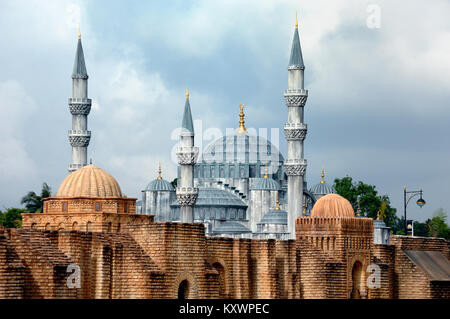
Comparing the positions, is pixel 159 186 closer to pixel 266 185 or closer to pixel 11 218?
pixel 266 185

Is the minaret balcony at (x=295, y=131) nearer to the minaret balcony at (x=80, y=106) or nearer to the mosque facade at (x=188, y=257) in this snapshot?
the minaret balcony at (x=80, y=106)

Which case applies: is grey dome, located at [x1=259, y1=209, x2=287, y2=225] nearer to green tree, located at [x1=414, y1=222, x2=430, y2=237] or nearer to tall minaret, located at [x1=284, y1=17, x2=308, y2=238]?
tall minaret, located at [x1=284, y1=17, x2=308, y2=238]

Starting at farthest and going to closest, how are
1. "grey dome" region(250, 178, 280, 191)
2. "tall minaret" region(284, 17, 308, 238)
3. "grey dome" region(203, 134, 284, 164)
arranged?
"grey dome" region(203, 134, 284, 164)
"grey dome" region(250, 178, 280, 191)
"tall minaret" region(284, 17, 308, 238)

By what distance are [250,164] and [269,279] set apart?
63.0 metres

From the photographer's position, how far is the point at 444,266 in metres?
42.4

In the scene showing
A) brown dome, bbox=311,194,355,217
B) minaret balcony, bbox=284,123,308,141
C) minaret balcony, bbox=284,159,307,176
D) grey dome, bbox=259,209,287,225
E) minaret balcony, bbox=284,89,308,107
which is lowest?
brown dome, bbox=311,194,355,217

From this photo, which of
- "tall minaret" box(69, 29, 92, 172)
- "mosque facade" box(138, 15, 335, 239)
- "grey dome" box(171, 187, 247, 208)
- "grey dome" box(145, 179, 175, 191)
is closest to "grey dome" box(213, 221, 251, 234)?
"mosque facade" box(138, 15, 335, 239)

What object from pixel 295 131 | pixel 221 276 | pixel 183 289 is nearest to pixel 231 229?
pixel 295 131

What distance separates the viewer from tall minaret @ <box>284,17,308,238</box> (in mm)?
75188

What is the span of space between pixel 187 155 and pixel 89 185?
3601cm

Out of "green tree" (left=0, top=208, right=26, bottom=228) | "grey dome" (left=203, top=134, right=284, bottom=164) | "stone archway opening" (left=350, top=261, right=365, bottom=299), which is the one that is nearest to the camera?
"stone archway opening" (left=350, top=261, right=365, bottom=299)

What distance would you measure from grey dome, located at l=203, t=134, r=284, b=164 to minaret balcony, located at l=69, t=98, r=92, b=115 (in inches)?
916

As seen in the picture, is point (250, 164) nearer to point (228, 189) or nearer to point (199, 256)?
point (228, 189)
